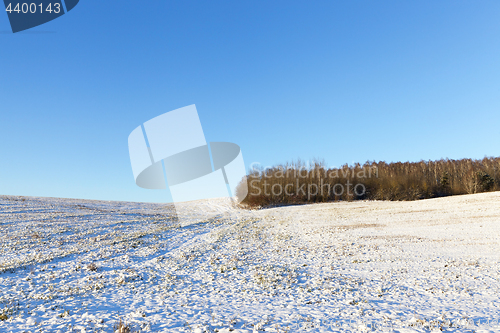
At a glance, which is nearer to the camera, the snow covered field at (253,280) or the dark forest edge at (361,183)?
the snow covered field at (253,280)

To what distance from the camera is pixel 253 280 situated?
1320 centimetres

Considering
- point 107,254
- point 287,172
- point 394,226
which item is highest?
point 287,172

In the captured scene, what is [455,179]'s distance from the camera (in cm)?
5806

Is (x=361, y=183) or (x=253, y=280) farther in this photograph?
(x=361, y=183)

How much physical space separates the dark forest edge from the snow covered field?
3273 cm

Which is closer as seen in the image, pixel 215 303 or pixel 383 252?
pixel 215 303

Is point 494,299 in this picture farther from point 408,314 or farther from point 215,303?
point 215,303

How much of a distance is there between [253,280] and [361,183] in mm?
54116

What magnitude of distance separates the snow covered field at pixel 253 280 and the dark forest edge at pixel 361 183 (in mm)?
32731

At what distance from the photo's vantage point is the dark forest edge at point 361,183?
56125 millimetres

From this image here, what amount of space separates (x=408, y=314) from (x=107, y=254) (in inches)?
635

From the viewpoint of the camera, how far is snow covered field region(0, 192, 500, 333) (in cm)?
877

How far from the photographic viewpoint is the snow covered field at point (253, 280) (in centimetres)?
877

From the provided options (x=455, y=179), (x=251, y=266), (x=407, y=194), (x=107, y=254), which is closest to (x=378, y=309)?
(x=251, y=266)
